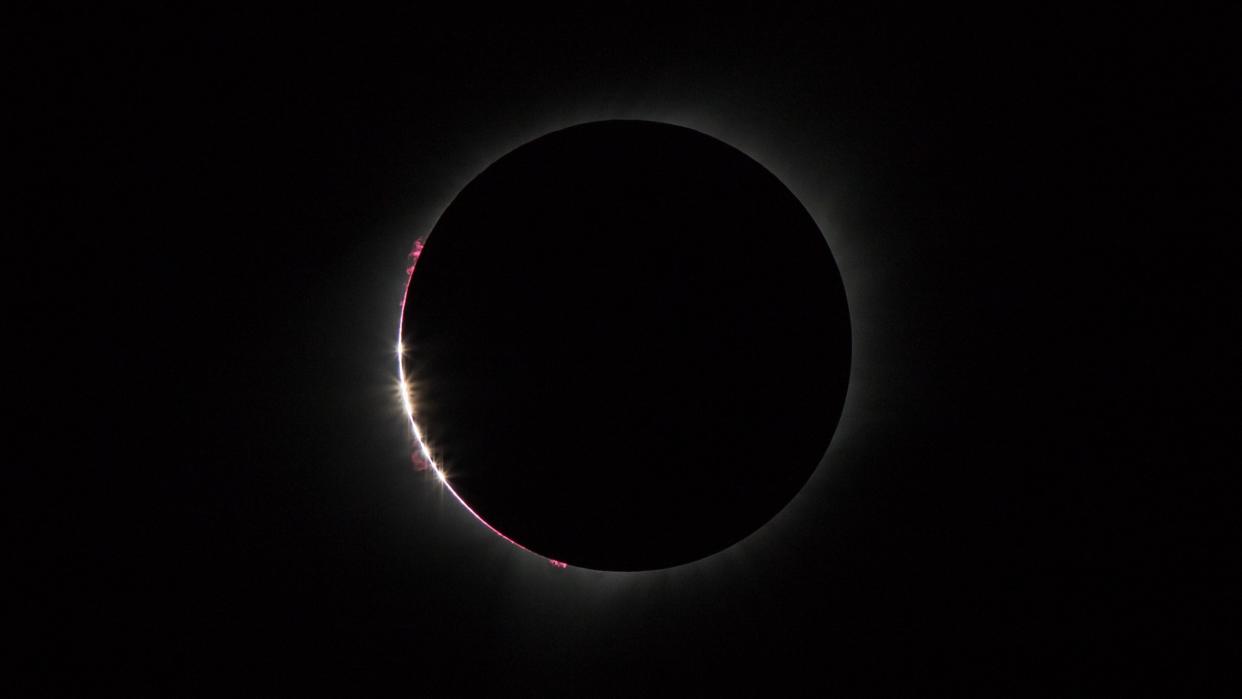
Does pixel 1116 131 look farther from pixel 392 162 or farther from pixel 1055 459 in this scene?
pixel 392 162

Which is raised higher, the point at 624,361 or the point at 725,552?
the point at 624,361

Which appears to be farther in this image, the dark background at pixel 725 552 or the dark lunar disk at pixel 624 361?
the dark background at pixel 725 552

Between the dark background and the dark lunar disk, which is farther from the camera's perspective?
the dark background

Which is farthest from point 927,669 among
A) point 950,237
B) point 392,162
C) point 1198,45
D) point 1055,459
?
point 392,162

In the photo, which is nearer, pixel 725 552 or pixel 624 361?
pixel 624 361
